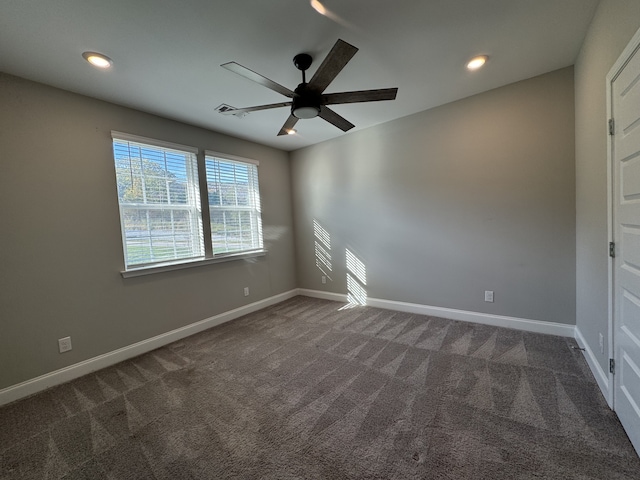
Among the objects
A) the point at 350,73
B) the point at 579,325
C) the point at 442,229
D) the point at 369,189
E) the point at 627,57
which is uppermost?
the point at 350,73

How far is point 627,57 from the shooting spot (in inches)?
54.2

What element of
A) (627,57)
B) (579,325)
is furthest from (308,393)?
(627,57)

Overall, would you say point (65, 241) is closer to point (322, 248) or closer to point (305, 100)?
point (305, 100)

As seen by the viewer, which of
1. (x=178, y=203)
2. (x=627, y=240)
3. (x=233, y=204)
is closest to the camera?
(x=627, y=240)

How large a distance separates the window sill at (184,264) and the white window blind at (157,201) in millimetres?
81

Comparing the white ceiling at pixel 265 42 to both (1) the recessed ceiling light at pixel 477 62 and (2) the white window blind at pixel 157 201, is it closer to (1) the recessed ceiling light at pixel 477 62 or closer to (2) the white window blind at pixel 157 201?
(1) the recessed ceiling light at pixel 477 62

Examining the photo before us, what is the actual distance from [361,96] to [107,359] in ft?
10.9

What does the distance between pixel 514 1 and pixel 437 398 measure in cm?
270

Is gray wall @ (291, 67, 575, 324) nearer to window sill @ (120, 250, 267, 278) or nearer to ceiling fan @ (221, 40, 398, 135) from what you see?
window sill @ (120, 250, 267, 278)

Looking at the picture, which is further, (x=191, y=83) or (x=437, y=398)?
(x=191, y=83)

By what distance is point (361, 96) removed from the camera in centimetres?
181

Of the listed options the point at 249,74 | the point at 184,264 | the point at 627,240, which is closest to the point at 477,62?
the point at 627,240

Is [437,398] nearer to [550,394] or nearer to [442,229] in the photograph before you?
[550,394]

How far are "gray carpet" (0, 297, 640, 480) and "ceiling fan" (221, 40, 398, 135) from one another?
2146 millimetres
